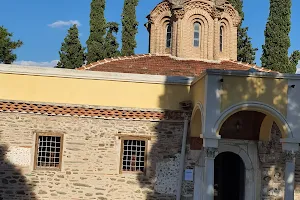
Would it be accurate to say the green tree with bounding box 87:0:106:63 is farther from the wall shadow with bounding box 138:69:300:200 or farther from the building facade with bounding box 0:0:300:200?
the wall shadow with bounding box 138:69:300:200

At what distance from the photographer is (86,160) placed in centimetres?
1223

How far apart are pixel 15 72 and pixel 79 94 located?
6.93 feet

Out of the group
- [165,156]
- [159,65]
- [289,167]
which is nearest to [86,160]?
[165,156]

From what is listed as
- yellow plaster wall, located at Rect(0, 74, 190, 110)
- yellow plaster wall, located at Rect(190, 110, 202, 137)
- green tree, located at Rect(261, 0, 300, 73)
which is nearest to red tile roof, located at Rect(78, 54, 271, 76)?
yellow plaster wall, located at Rect(0, 74, 190, 110)

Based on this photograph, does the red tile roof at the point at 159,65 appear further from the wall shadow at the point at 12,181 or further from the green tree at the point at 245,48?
the green tree at the point at 245,48

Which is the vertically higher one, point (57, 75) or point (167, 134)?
point (57, 75)

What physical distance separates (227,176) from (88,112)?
5711 mm

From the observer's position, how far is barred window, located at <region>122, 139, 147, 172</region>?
12516 millimetres

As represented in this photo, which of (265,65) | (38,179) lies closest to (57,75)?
(38,179)

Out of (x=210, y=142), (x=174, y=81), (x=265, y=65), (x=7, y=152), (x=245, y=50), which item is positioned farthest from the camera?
(x=245, y=50)

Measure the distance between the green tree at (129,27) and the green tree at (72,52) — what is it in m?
3.29

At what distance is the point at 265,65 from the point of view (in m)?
25.5

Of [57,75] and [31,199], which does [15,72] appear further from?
[31,199]

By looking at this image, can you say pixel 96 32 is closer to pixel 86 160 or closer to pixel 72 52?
pixel 72 52
